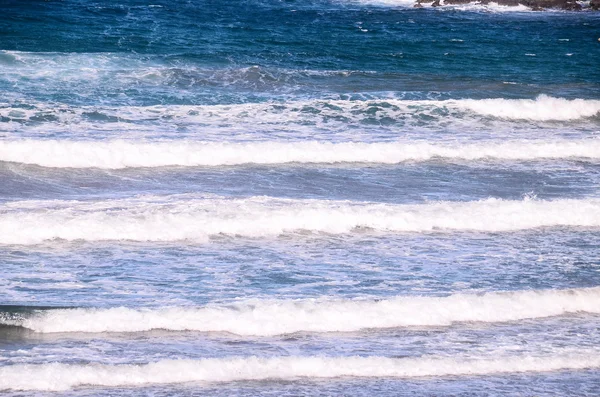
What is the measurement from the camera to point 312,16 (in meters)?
24.8

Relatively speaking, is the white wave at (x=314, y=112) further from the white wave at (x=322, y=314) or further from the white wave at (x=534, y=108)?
the white wave at (x=322, y=314)

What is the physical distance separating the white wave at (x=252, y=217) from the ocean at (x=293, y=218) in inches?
1.1

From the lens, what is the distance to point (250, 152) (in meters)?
12.8

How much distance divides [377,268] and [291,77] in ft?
30.0

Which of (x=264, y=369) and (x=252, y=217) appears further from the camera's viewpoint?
(x=252, y=217)

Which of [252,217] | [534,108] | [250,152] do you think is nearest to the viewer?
[252,217]

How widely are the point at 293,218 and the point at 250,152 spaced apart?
2771 mm

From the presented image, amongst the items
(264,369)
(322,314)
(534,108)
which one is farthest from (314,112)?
(264,369)

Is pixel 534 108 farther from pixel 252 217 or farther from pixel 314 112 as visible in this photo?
pixel 252 217

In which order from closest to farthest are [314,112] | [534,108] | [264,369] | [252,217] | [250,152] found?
[264,369], [252,217], [250,152], [314,112], [534,108]

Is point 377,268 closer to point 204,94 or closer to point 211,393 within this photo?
point 211,393

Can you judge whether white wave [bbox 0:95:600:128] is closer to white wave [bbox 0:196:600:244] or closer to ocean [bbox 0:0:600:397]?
ocean [bbox 0:0:600:397]

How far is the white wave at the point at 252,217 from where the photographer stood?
9.66 m

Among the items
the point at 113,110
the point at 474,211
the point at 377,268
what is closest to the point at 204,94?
the point at 113,110
